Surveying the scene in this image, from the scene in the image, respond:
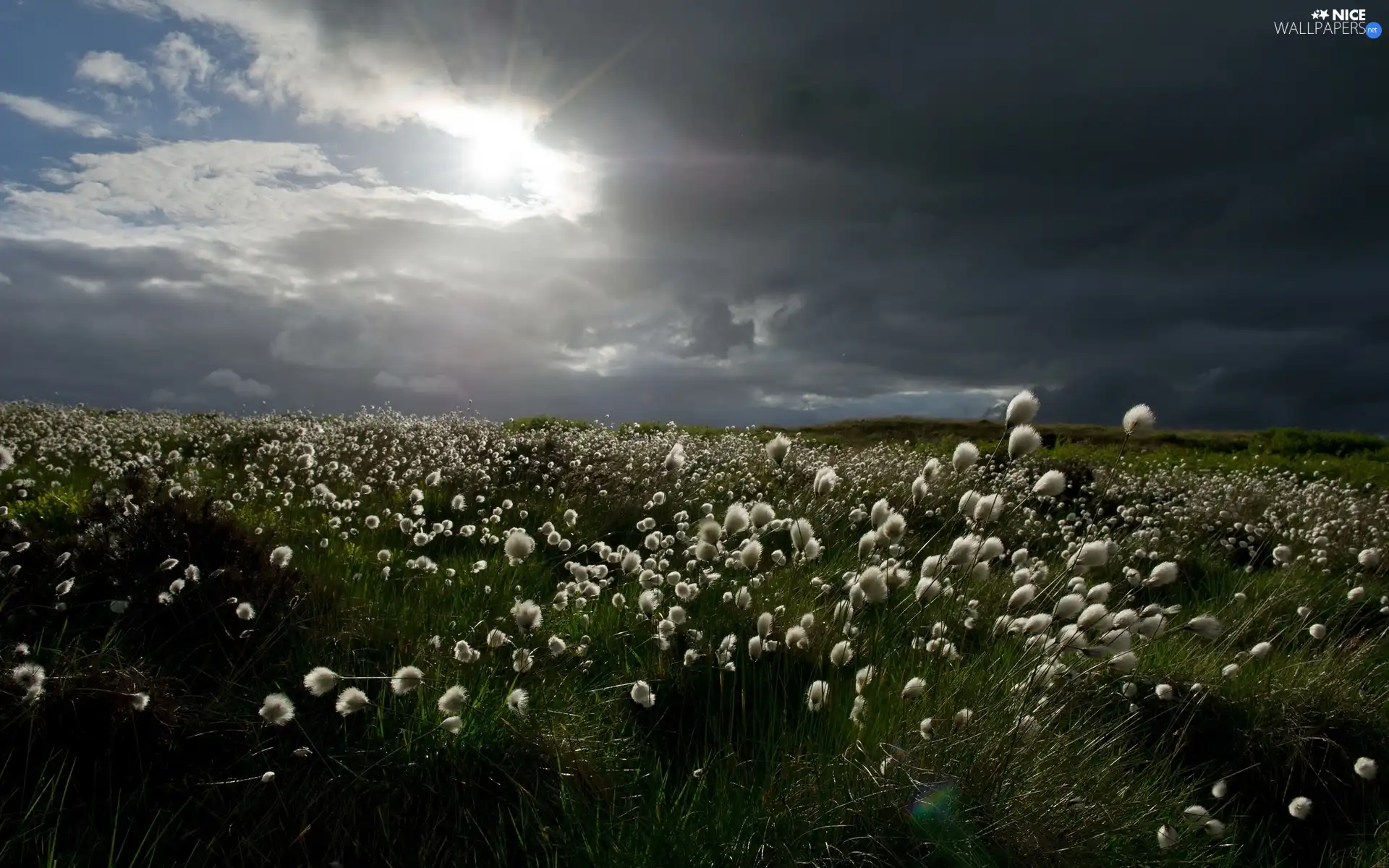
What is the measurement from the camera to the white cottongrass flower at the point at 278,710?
303cm

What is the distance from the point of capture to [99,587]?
4734 mm

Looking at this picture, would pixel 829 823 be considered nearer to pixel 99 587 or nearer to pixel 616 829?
pixel 616 829

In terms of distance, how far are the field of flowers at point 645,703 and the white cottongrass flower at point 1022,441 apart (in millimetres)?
19

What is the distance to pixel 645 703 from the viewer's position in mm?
3609

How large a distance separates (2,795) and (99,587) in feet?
5.97

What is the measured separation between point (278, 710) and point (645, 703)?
4.87 ft

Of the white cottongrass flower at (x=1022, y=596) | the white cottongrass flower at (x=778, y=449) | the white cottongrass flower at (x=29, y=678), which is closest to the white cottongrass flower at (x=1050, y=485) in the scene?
the white cottongrass flower at (x=1022, y=596)

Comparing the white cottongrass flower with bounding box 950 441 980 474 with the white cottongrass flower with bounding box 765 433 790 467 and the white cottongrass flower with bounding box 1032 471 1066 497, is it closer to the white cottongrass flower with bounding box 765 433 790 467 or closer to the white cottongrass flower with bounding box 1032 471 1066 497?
the white cottongrass flower with bounding box 1032 471 1066 497

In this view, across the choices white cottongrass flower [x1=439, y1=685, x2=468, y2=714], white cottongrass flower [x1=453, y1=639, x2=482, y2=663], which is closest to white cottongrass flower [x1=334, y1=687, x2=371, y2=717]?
white cottongrass flower [x1=439, y1=685, x2=468, y2=714]

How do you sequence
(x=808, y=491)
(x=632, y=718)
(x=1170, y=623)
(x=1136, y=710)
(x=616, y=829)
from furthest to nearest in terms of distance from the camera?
(x=808, y=491), (x=1170, y=623), (x=1136, y=710), (x=632, y=718), (x=616, y=829)

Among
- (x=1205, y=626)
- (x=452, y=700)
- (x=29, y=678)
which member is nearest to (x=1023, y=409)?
(x=1205, y=626)

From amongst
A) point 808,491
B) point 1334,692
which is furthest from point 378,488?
point 1334,692

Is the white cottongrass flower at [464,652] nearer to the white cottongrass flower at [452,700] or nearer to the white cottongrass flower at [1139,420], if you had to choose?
the white cottongrass flower at [452,700]

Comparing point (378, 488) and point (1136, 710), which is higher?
point (378, 488)
